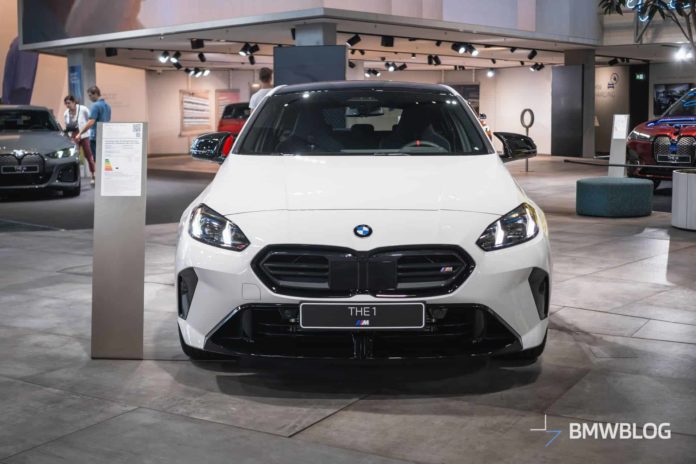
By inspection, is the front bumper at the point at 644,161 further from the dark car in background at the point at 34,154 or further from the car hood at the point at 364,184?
the car hood at the point at 364,184

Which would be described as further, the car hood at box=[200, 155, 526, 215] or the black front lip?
the car hood at box=[200, 155, 526, 215]

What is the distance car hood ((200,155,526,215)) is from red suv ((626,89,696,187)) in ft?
30.1

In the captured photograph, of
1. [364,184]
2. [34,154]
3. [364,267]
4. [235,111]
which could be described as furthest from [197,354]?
[235,111]

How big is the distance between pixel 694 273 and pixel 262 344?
178 inches

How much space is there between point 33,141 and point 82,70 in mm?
9017

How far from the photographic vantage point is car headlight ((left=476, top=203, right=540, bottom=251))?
400 cm

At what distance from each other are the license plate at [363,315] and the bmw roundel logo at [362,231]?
30cm

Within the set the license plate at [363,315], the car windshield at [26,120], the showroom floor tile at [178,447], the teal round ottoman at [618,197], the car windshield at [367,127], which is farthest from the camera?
the car windshield at [26,120]

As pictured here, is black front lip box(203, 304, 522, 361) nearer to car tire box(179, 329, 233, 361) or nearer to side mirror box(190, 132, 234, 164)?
car tire box(179, 329, 233, 361)

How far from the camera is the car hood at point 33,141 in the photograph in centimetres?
1355

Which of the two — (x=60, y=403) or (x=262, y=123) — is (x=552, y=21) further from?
(x=60, y=403)

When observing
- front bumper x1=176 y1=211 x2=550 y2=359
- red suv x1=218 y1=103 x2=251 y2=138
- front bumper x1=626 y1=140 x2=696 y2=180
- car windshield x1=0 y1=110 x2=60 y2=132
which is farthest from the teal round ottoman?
red suv x1=218 y1=103 x2=251 y2=138

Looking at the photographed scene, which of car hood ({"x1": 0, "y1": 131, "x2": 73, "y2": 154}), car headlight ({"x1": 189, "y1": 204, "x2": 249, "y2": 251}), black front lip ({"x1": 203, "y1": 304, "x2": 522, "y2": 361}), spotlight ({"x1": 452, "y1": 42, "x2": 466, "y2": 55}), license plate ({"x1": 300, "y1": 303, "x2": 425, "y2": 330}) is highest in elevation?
spotlight ({"x1": 452, "y1": 42, "x2": 466, "y2": 55})

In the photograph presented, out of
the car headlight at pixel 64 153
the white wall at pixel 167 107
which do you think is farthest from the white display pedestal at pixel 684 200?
the white wall at pixel 167 107
